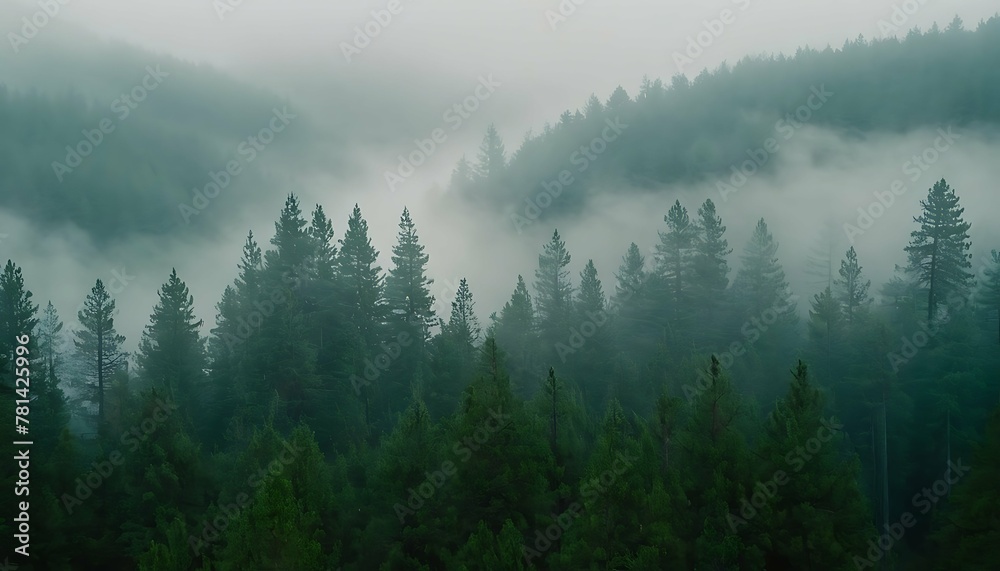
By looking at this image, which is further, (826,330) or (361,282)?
(361,282)

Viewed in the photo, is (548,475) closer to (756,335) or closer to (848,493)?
(848,493)

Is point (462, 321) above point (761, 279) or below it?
below

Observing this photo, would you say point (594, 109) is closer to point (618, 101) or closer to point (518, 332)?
point (618, 101)

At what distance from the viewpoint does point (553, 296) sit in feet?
215

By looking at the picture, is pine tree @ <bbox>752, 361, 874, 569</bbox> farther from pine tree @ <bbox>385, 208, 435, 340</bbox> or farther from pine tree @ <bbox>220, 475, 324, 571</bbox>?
pine tree @ <bbox>385, 208, 435, 340</bbox>

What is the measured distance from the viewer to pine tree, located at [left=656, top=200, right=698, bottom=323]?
64.4 metres

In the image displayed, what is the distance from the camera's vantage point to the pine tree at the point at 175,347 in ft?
174

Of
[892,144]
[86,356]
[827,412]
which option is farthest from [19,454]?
[892,144]

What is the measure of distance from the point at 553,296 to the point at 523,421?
119 ft

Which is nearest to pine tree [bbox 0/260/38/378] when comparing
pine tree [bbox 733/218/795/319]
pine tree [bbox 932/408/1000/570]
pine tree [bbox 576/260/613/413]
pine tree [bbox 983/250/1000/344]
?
pine tree [bbox 576/260/613/413]

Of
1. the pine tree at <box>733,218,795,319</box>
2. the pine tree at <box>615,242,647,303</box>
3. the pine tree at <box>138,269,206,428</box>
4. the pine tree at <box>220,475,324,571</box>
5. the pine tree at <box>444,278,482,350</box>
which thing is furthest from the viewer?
the pine tree at <box>615,242,647,303</box>

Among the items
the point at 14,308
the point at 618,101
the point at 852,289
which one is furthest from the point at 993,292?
the point at 618,101

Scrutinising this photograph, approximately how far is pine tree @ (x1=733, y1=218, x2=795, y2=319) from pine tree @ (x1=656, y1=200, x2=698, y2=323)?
4.82 meters

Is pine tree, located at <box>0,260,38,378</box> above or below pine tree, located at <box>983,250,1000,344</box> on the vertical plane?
above
